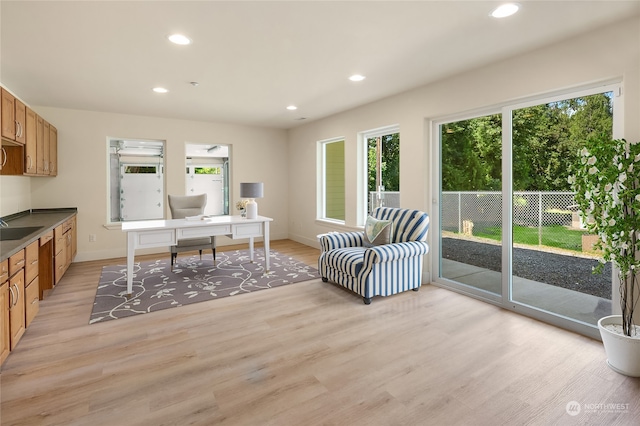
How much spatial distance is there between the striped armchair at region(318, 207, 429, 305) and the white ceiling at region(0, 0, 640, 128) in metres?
1.72

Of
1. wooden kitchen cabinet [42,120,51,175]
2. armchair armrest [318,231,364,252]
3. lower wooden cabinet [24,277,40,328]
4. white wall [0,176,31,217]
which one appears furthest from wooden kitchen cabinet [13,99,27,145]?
armchair armrest [318,231,364,252]

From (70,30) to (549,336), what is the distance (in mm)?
4639

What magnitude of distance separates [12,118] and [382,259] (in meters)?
4.04

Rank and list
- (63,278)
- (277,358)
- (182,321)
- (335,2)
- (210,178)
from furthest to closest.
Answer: (210,178) < (63,278) < (182,321) < (277,358) < (335,2)

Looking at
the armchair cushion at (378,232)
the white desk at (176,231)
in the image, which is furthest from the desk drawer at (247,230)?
the armchair cushion at (378,232)

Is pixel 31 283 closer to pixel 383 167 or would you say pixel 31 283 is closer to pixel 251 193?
pixel 251 193

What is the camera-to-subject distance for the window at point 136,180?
602 centimetres

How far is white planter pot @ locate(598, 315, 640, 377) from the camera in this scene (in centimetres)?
210

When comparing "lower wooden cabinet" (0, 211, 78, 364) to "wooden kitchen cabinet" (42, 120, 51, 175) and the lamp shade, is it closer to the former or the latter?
"wooden kitchen cabinet" (42, 120, 51, 175)

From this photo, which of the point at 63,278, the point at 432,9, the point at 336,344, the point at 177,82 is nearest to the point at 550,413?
the point at 336,344

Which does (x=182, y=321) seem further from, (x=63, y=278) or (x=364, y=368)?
(x=63, y=278)

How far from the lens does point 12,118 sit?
3299mm

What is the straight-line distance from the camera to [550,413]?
1.79 m

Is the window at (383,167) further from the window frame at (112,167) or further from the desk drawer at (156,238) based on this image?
the window frame at (112,167)
